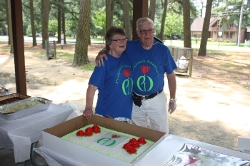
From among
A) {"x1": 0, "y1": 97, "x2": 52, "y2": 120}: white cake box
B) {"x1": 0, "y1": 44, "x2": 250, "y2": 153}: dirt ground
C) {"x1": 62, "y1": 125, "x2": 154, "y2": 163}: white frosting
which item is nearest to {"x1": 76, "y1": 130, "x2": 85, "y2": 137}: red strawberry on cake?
{"x1": 62, "y1": 125, "x2": 154, "y2": 163}: white frosting

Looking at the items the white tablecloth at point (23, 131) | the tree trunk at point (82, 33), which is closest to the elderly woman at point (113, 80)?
the white tablecloth at point (23, 131)

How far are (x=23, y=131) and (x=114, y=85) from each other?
2.72ft

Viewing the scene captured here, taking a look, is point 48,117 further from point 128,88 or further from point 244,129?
point 244,129

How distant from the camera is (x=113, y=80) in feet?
6.58

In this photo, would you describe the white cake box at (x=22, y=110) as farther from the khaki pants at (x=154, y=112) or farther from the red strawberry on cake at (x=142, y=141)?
the red strawberry on cake at (x=142, y=141)

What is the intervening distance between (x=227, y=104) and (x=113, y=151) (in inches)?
199

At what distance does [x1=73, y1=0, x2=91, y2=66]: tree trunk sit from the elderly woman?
873 centimetres

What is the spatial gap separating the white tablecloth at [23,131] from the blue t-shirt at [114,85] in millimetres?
492

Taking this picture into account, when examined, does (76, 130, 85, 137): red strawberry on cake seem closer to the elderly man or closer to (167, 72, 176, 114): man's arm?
the elderly man

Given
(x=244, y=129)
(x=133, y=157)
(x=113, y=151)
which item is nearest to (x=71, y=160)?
(x=113, y=151)

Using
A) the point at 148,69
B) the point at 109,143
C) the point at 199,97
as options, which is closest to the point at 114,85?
the point at 148,69

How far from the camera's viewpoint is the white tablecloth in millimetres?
1850

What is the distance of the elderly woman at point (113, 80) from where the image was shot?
199 centimetres

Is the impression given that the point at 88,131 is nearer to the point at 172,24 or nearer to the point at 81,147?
the point at 81,147
